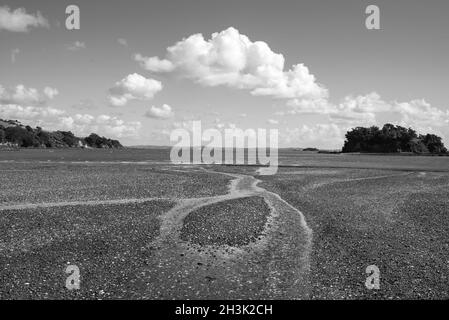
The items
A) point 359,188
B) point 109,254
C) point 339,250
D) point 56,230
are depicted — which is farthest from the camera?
point 359,188

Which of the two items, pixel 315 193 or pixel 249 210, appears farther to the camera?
pixel 315 193

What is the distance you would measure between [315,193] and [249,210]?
16.0 m

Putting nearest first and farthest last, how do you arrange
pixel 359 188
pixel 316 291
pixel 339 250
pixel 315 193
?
pixel 316 291, pixel 339 250, pixel 315 193, pixel 359 188
